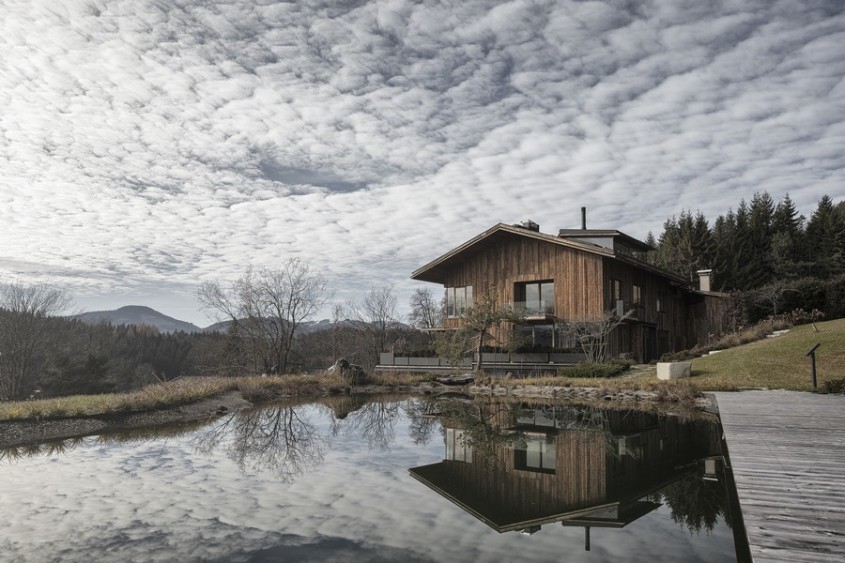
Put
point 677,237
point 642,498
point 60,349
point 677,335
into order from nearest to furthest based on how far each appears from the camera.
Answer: point 642,498, point 677,335, point 60,349, point 677,237

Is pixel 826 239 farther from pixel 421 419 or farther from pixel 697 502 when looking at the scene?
pixel 697 502

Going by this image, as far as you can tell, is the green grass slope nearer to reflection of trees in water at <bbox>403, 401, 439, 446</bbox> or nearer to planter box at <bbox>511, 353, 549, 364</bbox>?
planter box at <bbox>511, 353, 549, 364</bbox>

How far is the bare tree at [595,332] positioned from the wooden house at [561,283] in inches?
19.7

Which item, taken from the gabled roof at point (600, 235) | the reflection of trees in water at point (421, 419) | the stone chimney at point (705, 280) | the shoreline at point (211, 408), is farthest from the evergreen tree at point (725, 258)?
the reflection of trees in water at point (421, 419)

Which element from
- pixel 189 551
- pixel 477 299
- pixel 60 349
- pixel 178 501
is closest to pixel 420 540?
pixel 189 551

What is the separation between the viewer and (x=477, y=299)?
107ft

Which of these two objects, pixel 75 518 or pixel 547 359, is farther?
pixel 547 359

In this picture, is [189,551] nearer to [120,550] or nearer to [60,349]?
[120,550]

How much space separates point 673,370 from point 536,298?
11.7m

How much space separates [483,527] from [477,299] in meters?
25.8

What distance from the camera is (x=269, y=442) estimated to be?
1319 centimetres

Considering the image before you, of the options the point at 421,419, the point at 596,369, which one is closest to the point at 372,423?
the point at 421,419

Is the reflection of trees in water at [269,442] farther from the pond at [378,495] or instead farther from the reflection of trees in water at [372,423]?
the reflection of trees in water at [372,423]

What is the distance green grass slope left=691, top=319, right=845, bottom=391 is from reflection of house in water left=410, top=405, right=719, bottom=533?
449cm
